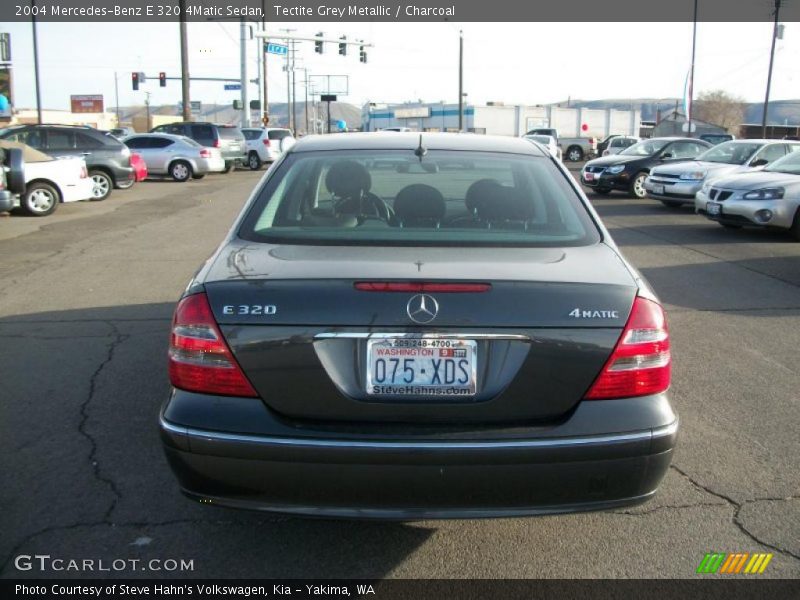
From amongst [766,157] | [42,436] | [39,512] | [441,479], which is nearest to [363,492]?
[441,479]

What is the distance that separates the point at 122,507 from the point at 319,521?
3.30ft

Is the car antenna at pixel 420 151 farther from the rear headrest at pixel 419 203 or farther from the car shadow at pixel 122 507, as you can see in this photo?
the car shadow at pixel 122 507

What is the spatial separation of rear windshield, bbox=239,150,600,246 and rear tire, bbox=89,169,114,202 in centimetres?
1647

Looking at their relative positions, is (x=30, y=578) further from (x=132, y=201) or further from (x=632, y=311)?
(x=132, y=201)

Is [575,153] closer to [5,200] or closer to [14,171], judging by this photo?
[14,171]

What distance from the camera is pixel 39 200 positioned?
15461 mm

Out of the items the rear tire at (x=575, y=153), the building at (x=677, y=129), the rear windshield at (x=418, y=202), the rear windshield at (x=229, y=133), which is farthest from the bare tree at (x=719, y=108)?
the rear windshield at (x=418, y=202)

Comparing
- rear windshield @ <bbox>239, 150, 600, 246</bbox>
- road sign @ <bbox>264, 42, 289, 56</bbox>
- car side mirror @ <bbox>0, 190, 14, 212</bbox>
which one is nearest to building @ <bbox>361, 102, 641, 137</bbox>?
road sign @ <bbox>264, 42, 289, 56</bbox>

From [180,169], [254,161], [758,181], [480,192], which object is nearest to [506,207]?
[480,192]

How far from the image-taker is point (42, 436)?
4461 millimetres

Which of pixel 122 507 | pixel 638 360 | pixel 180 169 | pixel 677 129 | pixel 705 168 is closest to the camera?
pixel 638 360

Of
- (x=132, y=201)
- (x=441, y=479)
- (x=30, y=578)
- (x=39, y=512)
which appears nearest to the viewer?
(x=441, y=479)

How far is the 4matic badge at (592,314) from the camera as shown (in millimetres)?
2805

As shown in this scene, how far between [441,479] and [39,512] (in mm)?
1994
